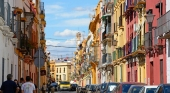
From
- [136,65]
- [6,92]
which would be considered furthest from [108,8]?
[6,92]

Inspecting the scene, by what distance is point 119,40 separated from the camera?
53.3 meters

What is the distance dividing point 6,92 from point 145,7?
64.5 feet

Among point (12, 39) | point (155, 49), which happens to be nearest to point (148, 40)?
point (155, 49)

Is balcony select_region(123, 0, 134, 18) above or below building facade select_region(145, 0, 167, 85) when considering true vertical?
above

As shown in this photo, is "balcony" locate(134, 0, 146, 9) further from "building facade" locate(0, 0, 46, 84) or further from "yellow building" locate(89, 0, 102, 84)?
"yellow building" locate(89, 0, 102, 84)

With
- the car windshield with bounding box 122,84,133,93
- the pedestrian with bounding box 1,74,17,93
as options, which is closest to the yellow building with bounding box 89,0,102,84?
the car windshield with bounding box 122,84,133,93

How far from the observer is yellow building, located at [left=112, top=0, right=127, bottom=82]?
165 ft

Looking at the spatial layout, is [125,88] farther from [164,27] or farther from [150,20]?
[150,20]

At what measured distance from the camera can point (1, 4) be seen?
24062 millimetres

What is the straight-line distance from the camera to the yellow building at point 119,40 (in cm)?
5019

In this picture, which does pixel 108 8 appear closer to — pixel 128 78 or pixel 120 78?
pixel 120 78

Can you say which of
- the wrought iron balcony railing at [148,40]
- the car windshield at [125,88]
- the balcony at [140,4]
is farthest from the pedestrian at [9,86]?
the balcony at [140,4]

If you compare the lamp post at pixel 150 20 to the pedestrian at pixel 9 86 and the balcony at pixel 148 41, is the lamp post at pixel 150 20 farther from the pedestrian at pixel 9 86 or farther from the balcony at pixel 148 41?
the pedestrian at pixel 9 86

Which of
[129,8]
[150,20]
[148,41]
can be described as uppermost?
[129,8]
